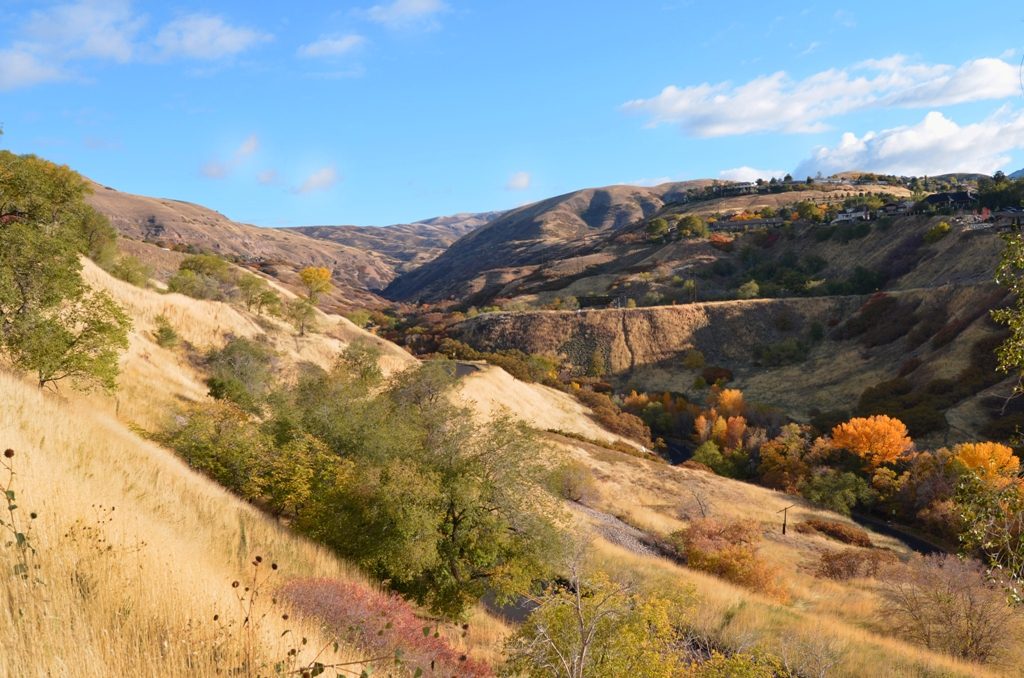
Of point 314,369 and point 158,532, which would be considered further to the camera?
point 314,369

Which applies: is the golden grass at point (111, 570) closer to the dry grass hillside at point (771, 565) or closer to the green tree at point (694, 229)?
the dry grass hillside at point (771, 565)

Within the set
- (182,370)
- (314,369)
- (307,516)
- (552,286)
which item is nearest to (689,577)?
(307,516)

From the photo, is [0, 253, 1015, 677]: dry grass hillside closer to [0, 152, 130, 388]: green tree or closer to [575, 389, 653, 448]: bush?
[0, 152, 130, 388]: green tree

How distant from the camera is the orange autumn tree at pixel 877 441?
49.2m

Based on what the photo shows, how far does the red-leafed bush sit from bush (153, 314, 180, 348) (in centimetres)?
3606

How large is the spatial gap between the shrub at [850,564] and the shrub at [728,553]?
403 cm

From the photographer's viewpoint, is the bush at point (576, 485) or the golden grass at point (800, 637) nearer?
the golden grass at point (800, 637)

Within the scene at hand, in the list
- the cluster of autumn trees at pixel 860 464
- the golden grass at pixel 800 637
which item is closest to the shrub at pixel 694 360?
the cluster of autumn trees at pixel 860 464

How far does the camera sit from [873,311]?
81.9m

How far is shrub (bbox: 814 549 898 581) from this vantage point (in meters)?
30.5

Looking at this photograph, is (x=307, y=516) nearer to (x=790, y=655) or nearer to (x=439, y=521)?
(x=439, y=521)

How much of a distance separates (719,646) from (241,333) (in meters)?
44.9

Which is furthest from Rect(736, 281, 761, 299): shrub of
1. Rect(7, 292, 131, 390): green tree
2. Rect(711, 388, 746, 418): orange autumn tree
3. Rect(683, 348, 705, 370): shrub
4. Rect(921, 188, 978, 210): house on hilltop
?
Rect(7, 292, 131, 390): green tree

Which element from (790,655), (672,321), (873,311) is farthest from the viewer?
(672,321)
